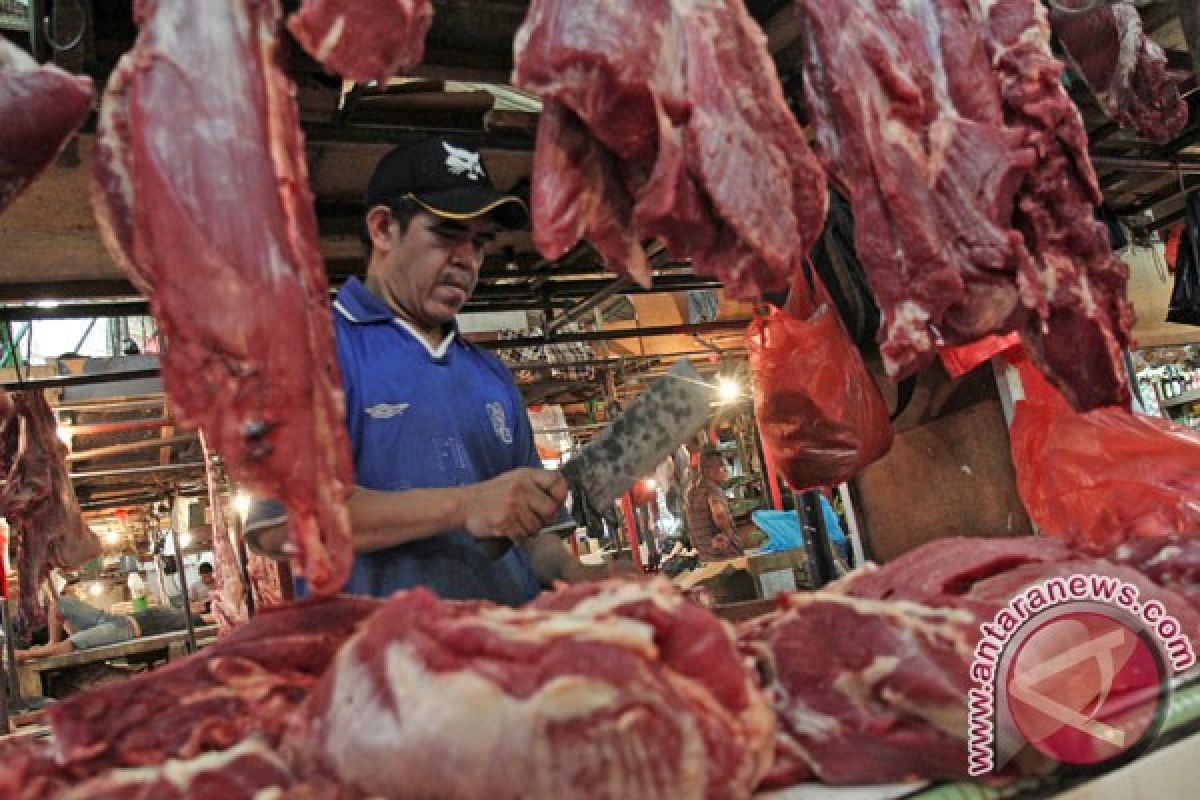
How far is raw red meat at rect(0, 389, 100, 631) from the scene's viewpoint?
7477mm

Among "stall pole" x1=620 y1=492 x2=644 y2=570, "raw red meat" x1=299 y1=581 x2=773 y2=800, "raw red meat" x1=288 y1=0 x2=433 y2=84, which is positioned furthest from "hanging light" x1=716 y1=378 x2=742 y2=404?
"raw red meat" x1=299 y1=581 x2=773 y2=800

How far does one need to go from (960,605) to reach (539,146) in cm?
127

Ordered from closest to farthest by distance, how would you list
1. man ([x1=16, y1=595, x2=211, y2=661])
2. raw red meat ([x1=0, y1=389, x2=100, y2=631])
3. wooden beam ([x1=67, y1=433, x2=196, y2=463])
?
raw red meat ([x1=0, y1=389, x2=100, y2=631]), man ([x1=16, y1=595, x2=211, y2=661]), wooden beam ([x1=67, y1=433, x2=196, y2=463])

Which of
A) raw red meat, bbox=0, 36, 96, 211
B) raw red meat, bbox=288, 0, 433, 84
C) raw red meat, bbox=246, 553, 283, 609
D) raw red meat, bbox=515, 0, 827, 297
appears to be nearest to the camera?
raw red meat, bbox=288, 0, 433, 84

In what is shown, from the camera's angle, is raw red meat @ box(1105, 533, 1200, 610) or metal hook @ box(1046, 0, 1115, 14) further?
metal hook @ box(1046, 0, 1115, 14)

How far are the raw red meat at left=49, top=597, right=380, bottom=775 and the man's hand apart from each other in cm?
77

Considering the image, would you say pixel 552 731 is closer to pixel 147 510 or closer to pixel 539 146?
pixel 539 146

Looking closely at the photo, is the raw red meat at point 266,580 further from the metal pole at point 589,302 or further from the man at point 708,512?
the man at point 708,512

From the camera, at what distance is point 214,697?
1517mm

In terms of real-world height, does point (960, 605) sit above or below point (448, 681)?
below

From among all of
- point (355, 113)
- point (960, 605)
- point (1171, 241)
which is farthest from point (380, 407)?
point (1171, 241)

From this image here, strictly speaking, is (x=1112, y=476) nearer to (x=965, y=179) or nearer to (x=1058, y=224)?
(x=1058, y=224)

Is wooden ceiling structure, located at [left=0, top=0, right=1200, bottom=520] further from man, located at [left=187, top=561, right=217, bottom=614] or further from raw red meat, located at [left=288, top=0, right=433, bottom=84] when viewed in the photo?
man, located at [left=187, top=561, right=217, bottom=614]

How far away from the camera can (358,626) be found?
1613 mm
